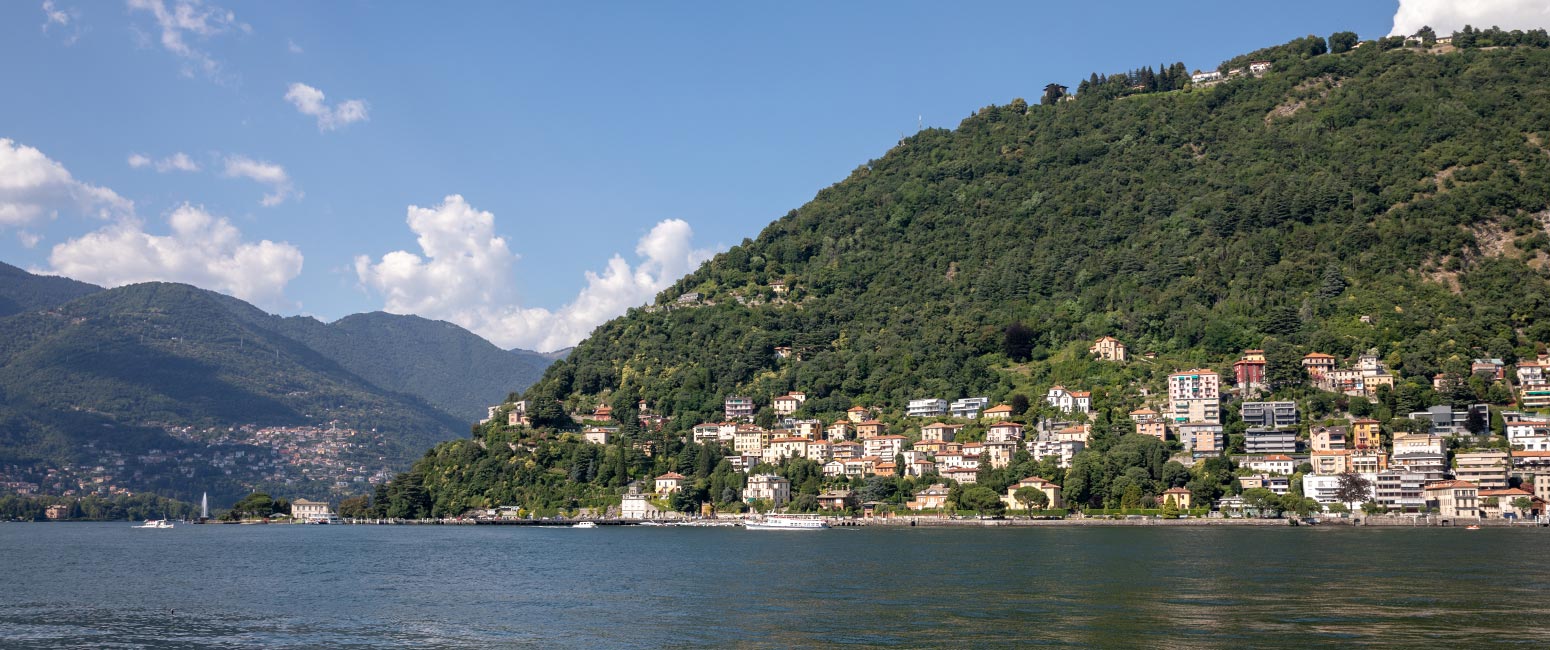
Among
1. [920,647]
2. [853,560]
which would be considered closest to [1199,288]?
[853,560]

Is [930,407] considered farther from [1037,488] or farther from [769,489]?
[1037,488]

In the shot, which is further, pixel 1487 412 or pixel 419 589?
pixel 1487 412

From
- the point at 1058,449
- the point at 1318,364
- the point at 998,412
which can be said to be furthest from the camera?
the point at 998,412

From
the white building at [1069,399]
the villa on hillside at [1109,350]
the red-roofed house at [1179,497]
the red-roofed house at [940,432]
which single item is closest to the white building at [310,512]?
the red-roofed house at [940,432]

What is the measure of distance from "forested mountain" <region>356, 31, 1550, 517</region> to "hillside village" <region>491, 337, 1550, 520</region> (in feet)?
4.51

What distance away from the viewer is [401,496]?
148000 mm

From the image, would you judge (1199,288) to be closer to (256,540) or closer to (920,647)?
(256,540)

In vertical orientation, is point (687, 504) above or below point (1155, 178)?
below

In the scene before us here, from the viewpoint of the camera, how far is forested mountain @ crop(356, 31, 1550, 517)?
123375 millimetres

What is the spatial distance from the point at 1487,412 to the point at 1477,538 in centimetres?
3460

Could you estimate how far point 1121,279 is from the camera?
149000 millimetres

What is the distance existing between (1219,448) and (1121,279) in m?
38.9

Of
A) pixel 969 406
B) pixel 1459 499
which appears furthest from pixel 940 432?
pixel 1459 499

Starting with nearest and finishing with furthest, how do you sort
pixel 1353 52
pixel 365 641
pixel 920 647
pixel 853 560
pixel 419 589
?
pixel 920 647
pixel 365 641
pixel 419 589
pixel 853 560
pixel 1353 52
